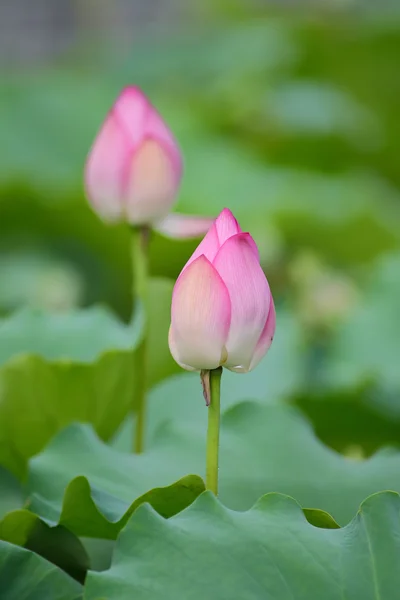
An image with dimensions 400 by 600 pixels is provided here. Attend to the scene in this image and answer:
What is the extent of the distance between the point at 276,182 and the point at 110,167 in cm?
197

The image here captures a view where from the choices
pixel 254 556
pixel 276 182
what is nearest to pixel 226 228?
pixel 254 556

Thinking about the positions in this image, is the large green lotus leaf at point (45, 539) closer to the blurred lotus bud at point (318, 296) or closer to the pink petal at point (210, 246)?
the pink petal at point (210, 246)

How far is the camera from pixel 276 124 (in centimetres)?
296

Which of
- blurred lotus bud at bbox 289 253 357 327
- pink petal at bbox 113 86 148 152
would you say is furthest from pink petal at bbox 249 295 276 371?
blurred lotus bud at bbox 289 253 357 327

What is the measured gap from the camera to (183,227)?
0.82 m

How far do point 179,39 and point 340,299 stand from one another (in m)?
2.92

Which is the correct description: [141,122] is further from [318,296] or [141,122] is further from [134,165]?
[318,296]

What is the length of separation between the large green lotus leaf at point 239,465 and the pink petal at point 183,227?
0.49 ft

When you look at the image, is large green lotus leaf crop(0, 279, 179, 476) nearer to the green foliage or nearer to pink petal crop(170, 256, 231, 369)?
the green foliage

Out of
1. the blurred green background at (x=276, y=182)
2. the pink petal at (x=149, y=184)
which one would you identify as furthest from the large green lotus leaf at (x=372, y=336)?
the pink petal at (x=149, y=184)

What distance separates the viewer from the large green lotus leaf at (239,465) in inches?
28.3

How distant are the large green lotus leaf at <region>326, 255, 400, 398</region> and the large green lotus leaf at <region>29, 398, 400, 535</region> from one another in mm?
595

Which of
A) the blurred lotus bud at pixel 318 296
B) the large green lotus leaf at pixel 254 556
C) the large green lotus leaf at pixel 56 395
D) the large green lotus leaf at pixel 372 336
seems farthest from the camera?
the blurred lotus bud at pixel 318 296

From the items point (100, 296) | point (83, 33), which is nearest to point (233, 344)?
point (100, 296)
